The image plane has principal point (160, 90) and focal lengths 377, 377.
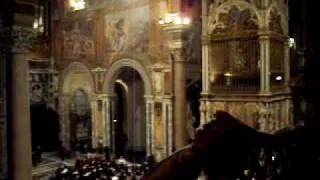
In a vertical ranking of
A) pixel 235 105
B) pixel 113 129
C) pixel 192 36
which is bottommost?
pixel 113 129

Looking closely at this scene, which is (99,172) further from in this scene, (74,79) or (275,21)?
(74,79)

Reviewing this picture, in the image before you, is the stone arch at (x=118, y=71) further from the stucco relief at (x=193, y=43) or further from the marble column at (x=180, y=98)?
the stucco relief at (x=193, y=43)

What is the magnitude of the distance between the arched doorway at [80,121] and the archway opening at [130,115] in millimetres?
2036

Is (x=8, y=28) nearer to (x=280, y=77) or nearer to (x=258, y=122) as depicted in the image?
(x=258, y=122)

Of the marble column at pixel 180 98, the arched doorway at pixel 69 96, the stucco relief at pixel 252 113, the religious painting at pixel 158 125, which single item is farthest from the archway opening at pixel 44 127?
the stucco relief at pixel 252 113

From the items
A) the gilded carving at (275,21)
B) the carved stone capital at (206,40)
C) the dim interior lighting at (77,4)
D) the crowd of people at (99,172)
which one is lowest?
the crowd of people at (99,172)

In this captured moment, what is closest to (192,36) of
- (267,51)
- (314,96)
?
(267,51)

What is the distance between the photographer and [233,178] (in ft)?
6.42

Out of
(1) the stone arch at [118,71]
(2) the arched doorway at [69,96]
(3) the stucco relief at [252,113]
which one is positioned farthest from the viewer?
(2) the arched doorway at [69,96]

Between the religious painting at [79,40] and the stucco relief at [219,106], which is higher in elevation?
the religious painting at [79,40]

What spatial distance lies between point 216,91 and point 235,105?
2.96ft

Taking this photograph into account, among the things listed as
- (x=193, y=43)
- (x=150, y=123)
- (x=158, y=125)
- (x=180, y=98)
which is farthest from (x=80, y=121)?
(x=193, y=43)

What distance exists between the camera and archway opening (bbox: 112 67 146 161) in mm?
21219

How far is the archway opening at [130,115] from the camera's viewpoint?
21.2 m
